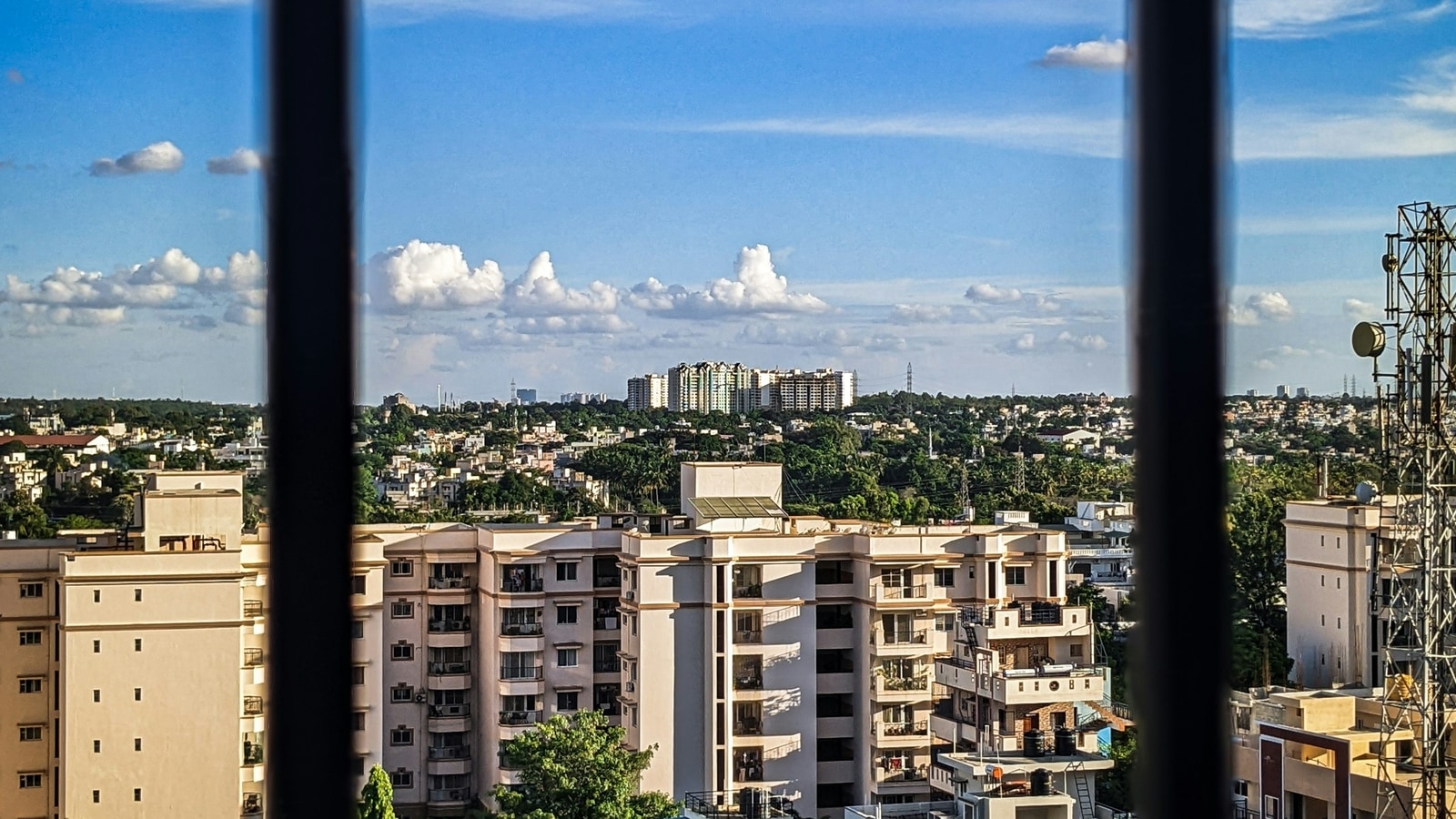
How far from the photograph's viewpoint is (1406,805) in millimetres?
6008

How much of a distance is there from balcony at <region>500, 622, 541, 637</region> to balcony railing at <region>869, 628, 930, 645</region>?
2020mm

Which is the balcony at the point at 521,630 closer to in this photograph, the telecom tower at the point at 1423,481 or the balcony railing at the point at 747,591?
the balcony railing at the point at 747,591

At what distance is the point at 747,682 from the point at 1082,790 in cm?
227

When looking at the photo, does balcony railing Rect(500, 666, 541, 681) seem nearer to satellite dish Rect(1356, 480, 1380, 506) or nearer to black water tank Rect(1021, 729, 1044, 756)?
black water tank Rect(1021, 729, 1044, 756)

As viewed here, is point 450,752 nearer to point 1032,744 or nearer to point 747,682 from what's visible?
point 747,682

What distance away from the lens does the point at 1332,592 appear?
31.3ft

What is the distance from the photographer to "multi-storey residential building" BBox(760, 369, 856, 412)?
29.2m

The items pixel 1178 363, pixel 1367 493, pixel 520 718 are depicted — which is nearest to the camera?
pixel 1178 363

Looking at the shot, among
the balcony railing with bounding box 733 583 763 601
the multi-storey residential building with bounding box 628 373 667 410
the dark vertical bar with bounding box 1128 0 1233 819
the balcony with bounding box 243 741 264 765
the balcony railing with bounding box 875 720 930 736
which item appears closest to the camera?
the dark vertical bar with bounding box 1128 0 1233 819

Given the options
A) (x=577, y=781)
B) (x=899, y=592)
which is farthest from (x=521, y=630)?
(x=899, y=592)

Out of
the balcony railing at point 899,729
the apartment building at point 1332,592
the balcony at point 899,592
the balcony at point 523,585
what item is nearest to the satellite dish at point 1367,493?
the apartment building at point 1332,592

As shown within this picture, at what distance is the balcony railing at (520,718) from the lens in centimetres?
902

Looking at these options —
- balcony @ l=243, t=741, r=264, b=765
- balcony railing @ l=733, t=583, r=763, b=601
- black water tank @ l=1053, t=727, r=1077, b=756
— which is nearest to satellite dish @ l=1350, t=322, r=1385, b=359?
black water tank @ l=1053, t=727, r=1077, b=756

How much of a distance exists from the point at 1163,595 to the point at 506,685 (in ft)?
29.1
